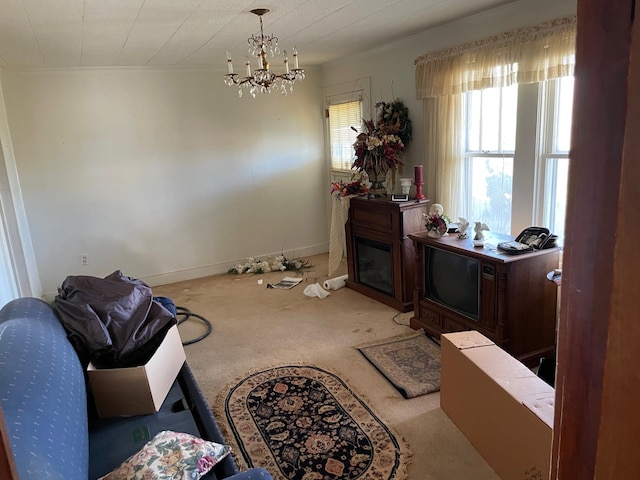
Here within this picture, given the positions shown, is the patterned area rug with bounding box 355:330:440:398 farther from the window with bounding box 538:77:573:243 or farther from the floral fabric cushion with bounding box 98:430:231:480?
the floral fabric cushion with bounding box 98:430:231:480

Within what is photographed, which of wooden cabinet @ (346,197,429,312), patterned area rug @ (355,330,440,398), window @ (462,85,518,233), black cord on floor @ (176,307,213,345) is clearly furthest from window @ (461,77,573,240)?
black cord on floor @ (176,307,213,345)

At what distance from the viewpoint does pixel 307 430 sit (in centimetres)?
247

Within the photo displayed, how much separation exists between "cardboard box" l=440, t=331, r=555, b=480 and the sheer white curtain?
69.7 inches

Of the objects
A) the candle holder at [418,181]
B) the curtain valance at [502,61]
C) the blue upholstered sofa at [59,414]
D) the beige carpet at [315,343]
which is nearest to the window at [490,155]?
the curtain valance at [502,61]

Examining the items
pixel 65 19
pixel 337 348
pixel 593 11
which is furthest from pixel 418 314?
pixel 593 11

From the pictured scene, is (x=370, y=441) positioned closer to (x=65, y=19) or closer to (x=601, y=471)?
(x=601, y=471)

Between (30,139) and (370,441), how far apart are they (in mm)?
4163

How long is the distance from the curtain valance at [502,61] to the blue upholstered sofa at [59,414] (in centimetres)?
275

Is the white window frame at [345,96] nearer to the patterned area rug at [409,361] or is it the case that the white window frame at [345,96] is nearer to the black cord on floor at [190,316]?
the black cord on floor at [190,316]

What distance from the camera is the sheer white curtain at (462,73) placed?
2.87 meters

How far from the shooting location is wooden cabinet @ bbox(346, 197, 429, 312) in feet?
12.8

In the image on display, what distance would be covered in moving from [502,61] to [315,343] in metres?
2.42

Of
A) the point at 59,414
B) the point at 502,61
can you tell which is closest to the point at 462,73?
the point at 502,61

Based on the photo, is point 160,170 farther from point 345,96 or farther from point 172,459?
point 172,459
